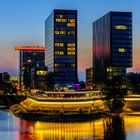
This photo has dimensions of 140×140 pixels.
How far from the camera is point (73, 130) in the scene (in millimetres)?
135125

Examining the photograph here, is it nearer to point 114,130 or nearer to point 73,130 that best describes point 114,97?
point 73,130

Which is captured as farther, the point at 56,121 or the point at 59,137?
the point at 56,121

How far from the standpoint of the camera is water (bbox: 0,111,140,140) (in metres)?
121

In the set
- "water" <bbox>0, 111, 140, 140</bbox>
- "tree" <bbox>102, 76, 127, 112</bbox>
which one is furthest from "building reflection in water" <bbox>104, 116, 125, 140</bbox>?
"tree" <bbox>102, 76, 127, 112</bbox>

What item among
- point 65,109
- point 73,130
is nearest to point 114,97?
point 65,109

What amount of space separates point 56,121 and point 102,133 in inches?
1595

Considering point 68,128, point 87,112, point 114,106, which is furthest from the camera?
point 114,106

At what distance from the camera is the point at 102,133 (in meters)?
126

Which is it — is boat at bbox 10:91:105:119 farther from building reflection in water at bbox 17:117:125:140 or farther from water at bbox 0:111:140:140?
Result: building reflection in water at bbox 17:117:125:140

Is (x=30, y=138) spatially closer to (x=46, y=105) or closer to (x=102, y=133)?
(x=102, y=133)

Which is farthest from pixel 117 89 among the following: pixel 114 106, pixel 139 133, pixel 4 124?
pixel 139 133

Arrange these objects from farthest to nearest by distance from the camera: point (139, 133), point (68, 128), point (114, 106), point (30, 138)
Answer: point (114, 106)
point (68, 128)
point (139, 133)
point (30, 138)

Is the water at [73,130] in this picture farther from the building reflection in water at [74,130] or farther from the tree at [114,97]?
the tree at [114,97]

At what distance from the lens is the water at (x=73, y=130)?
397 ft
